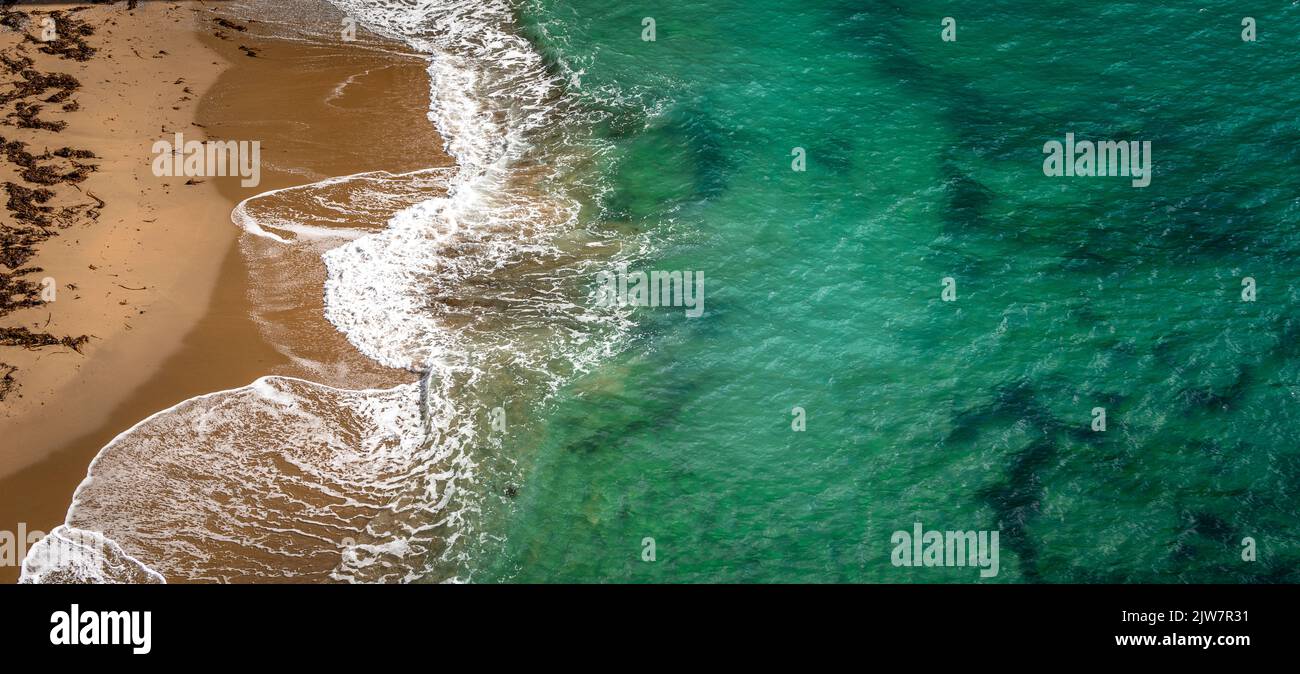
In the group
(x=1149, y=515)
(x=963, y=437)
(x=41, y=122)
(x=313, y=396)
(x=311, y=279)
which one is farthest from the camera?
(x=41, y=122)

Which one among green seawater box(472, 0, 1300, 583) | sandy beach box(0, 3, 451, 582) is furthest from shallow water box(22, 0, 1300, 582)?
sandy beach box(0, 3, 451, 582)

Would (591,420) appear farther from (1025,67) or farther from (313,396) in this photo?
(1025,67)

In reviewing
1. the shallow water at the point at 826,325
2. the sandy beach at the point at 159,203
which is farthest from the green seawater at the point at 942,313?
the sandy beach at the point at 159,203

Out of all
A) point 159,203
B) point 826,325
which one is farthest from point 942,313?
point 159,203

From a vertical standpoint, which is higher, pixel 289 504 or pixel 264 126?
pixel 264 126

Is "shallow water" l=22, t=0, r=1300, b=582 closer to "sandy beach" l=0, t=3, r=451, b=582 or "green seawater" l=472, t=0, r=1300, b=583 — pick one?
"green seawater" l=472, t=0, r=1300, b=583

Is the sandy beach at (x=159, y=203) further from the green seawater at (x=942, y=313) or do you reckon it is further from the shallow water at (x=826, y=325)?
the green seawater at (x=942, y=313)
